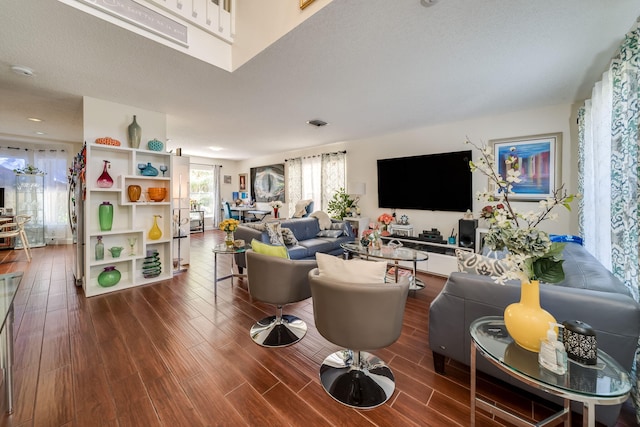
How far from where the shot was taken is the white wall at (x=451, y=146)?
3.55 metres

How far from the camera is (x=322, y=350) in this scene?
2166 mm

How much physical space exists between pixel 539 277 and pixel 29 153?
935 centimetres

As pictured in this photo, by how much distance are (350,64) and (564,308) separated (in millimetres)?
2459

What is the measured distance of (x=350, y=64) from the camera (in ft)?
7.90

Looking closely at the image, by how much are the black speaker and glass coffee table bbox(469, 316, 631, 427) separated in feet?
9.53

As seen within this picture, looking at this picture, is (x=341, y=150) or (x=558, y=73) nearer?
(x=558, y=73)

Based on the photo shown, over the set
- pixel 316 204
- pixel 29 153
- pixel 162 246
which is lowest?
pixel 162 246

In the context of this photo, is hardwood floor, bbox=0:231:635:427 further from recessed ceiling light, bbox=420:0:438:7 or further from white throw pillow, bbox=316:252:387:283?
recessed ceiling light, bbox=420:0:438:7

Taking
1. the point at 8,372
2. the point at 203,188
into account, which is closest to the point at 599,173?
the point at 8,372

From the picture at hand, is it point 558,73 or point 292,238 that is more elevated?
point 558,73

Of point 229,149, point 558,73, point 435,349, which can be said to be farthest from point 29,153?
point 558,73

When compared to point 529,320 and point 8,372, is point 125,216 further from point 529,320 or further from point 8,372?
point 529,320

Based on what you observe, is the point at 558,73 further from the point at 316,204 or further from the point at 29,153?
the point at 29,153

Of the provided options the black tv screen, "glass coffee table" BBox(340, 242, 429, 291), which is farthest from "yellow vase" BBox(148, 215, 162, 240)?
the black tv screen
